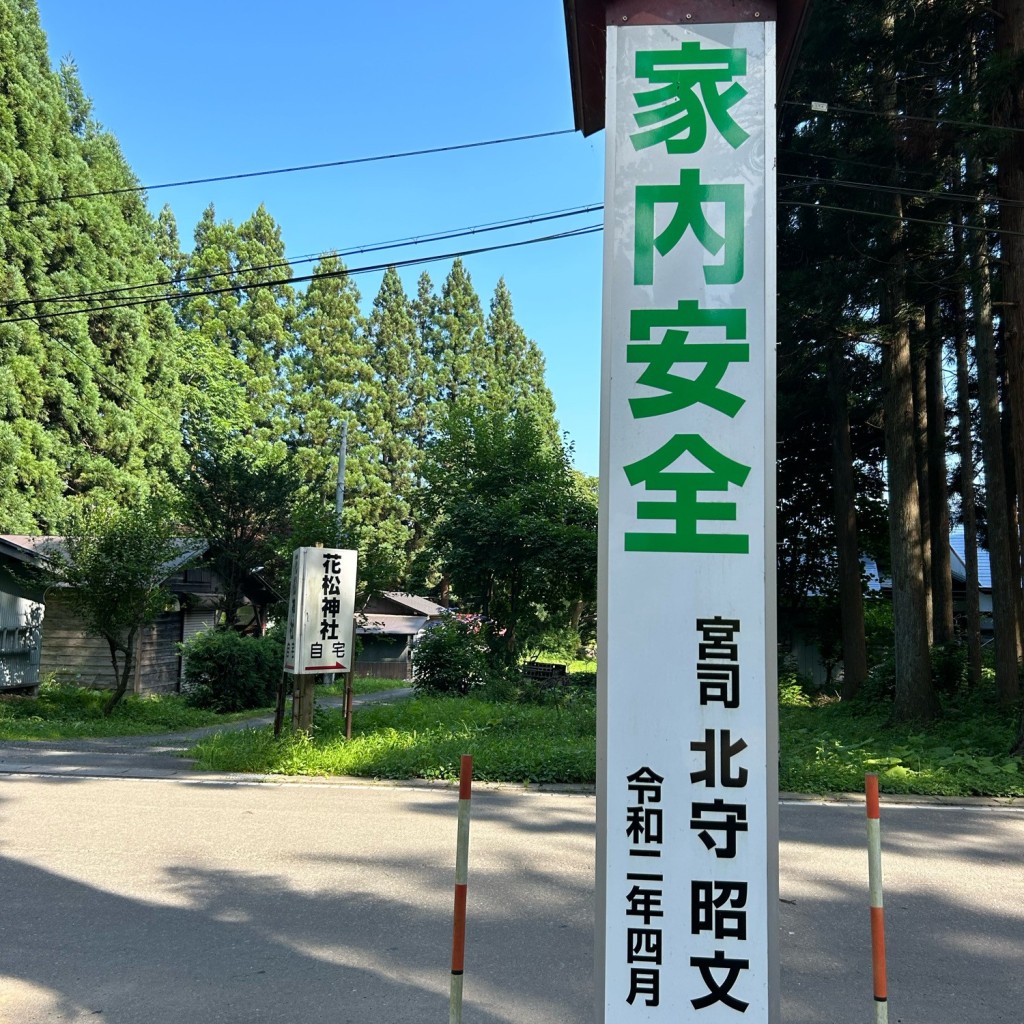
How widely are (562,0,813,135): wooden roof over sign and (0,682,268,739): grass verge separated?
45.9ft

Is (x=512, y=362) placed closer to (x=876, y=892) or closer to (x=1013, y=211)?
(x=1013, y=211)

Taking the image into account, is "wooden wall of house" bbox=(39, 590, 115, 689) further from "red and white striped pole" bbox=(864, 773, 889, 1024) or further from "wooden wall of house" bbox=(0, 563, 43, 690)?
"red and white striped pole" bbox=(864, 773, 889, 1024)

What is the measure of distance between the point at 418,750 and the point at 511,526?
35.6ft

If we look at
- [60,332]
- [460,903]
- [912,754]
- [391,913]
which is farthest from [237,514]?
[460,903]

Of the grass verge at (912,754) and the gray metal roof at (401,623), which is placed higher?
the gray metal roof at (401,623)

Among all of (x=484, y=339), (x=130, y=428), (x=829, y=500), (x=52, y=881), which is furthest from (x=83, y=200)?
(x=52, y=881)

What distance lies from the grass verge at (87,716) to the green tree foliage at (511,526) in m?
6.37

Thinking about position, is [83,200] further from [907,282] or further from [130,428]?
[907,282]

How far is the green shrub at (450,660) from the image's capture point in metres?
20.5

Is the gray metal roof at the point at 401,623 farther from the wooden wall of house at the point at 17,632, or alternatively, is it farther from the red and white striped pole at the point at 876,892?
the red and white striped pole at the point at 876,892

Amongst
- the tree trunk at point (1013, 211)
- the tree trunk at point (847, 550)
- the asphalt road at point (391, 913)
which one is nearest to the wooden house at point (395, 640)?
the tree trunk at point (847, 550)

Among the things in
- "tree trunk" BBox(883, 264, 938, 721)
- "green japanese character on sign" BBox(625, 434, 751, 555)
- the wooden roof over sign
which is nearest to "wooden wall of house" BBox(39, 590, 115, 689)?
"tree trunk" BBox(883, 264, 938, 721)

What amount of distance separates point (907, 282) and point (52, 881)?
43.9 ft

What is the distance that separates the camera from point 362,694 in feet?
82.0
